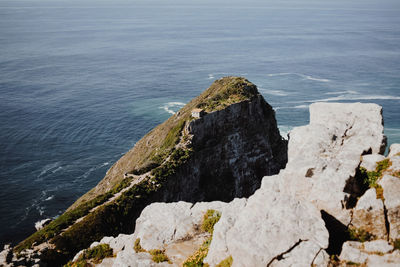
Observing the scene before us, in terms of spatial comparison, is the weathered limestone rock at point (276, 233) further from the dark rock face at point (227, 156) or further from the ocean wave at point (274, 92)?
the ocean wave at point (274, 92)

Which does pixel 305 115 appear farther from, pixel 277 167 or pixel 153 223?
pixel 153 223

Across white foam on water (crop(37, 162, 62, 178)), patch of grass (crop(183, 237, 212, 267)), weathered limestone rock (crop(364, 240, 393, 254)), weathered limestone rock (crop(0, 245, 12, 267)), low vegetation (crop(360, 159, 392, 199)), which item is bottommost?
white foam on water (crop(37, 162, 62, 178))

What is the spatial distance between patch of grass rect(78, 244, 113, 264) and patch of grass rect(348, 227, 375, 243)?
19788 millimetres

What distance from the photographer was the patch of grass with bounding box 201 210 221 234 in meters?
23.5

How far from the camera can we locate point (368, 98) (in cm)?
13350

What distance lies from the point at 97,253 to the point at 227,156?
43874mm

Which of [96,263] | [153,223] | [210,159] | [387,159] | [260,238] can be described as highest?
[387,159]

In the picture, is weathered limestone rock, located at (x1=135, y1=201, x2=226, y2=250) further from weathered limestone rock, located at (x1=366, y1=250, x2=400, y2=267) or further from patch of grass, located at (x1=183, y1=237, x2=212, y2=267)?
weathered limestone rock, located at (x1=366, y1=250, x2=400, y2=267)

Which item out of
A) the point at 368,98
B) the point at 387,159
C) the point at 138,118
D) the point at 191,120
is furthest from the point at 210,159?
the point at 368,98

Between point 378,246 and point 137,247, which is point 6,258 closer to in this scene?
point 137,247

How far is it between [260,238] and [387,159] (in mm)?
8902

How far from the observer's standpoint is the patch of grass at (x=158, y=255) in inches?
831

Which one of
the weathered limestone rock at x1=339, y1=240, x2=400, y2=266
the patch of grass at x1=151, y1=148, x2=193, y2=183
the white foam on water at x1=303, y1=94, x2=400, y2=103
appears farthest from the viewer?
the white foam on water at x1=303, y1=94, x2=400, y2=103

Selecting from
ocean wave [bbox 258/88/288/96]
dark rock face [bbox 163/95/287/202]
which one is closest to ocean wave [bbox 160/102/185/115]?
ocean wave [bbox 258/88/288/96]
